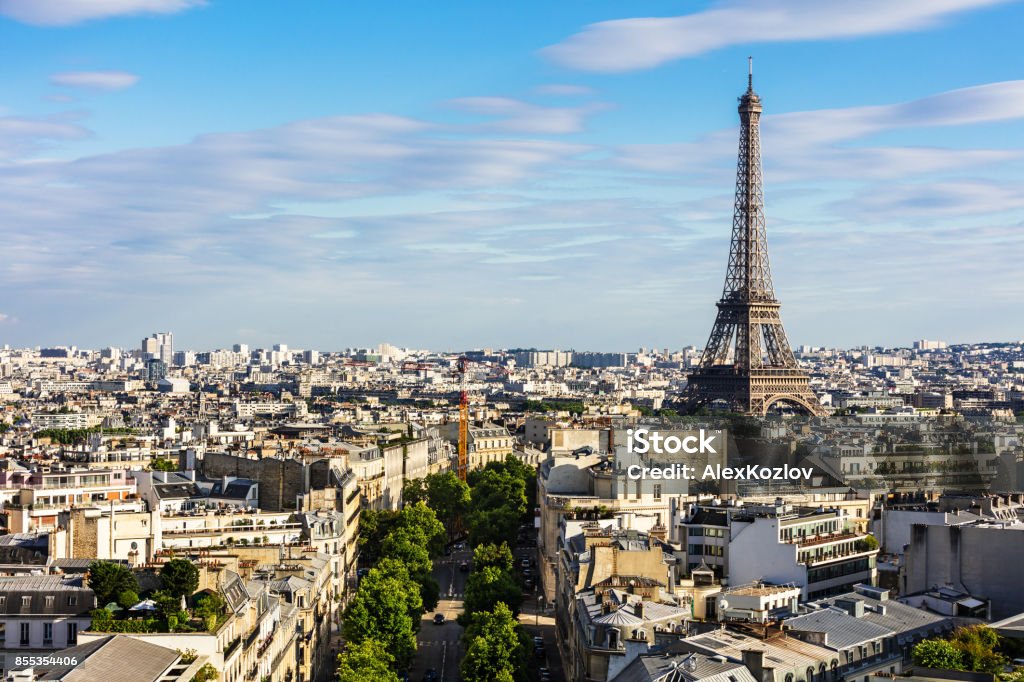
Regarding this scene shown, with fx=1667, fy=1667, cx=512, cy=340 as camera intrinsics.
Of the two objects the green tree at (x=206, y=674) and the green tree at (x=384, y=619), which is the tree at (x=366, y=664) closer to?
the green tree at (x=384, y=619)

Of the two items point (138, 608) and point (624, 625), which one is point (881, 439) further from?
point (138, 608)

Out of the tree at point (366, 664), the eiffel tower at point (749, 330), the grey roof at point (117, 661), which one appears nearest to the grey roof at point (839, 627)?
the tree at point (366, 664)

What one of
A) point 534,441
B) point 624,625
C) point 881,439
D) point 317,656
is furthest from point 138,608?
point 534,441

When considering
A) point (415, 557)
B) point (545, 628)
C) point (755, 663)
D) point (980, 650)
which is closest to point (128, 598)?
point (755, 663)

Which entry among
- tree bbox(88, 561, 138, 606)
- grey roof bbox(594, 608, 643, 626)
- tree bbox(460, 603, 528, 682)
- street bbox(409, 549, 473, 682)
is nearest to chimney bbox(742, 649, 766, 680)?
grey roof bbox(594, 608, 643, 626)

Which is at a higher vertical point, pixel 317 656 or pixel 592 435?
pixel 592 435

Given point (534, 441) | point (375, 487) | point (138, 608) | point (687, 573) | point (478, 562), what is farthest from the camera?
point (534, 441)

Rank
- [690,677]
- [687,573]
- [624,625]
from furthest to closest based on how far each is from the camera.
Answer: [687,573] → [624,625] → [690,677]
